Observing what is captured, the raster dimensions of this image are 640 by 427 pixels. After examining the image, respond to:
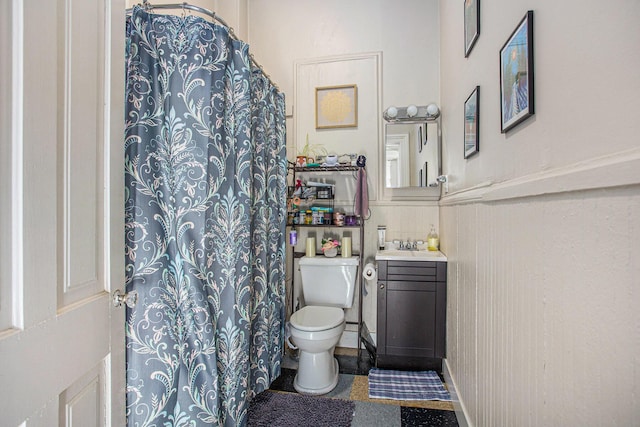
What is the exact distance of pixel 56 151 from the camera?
24.3 inches

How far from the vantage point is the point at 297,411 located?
5.53 feet

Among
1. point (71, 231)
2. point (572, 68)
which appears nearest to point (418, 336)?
point (572, 68)

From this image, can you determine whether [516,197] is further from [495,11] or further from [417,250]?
[417,250]

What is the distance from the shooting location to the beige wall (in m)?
0.50

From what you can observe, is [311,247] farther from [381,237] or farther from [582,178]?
[582,178]

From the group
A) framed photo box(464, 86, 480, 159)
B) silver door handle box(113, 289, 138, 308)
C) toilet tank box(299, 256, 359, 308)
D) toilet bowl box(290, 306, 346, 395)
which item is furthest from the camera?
toilet tank box(299, 256, 359, 308)

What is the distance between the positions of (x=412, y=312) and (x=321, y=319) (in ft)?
2.10

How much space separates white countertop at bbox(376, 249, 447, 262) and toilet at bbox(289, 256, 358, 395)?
241mm

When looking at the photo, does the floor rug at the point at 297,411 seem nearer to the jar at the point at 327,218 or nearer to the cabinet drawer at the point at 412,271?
the cabinet drawer at the point at 412,271

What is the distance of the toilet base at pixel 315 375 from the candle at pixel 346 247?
741 mm

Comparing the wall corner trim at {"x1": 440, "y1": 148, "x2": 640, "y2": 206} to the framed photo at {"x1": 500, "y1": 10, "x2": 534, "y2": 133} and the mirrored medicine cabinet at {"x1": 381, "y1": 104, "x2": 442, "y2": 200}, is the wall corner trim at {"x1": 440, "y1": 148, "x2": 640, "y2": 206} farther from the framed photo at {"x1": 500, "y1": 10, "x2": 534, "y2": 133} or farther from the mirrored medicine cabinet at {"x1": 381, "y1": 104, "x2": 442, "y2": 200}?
the mirrored medicine cabinet at {"x1": 381, "y1": 104, "x2": 442, "y2": 200}

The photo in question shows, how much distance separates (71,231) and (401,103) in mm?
2421

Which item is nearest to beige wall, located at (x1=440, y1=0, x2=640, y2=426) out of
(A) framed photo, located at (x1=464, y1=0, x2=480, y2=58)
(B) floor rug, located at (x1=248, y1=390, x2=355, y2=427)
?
(A) framed photo, located at (x1=464, y1=0, x2=480, y2=58)

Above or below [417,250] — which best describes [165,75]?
above
